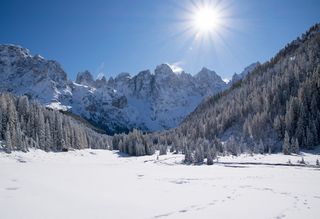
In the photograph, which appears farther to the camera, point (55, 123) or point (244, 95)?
point (244, 95)

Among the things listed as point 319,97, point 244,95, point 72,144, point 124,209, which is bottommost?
point 124,209

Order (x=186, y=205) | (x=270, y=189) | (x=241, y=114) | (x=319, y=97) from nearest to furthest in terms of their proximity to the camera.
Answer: (x=186, y=205), (x=270, y=189), (x=319, y=97), (x=241, y=114)

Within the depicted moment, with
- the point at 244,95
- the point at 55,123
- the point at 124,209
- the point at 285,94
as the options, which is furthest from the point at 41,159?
the point at 244,95

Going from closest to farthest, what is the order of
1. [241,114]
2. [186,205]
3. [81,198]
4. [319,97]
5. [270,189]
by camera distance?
1. [186,205]
2. [81,198]
3. [270,189]
4. [319,97]
5. [241,114]

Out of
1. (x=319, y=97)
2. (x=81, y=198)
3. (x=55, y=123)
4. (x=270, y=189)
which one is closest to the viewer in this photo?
(x=81, y=198)

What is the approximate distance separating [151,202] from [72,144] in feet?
404

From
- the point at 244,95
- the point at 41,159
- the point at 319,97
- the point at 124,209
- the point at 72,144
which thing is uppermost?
the point at 244,95

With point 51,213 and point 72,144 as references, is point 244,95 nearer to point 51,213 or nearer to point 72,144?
point 72,144

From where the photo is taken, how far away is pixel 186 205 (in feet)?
89.2

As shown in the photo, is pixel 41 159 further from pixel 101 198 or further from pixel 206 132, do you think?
pixel 206 132

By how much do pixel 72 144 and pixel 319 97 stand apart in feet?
356

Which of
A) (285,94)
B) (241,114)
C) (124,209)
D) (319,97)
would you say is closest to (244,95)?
(241,114)

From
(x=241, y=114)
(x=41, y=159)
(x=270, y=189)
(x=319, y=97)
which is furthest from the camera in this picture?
(x=241, y=114)

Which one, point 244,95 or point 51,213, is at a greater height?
point 244,95
